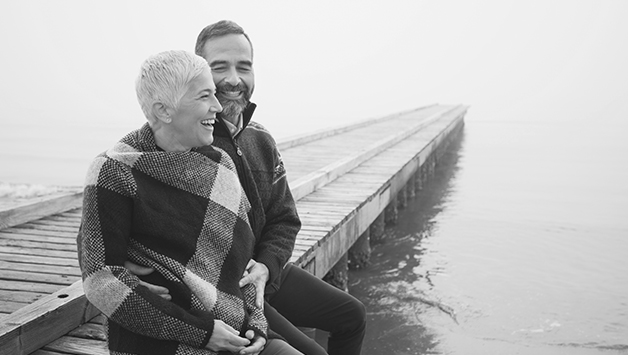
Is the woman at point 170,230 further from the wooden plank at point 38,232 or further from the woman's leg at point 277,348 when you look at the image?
the wooden plank at point 38,232

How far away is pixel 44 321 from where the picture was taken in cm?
248

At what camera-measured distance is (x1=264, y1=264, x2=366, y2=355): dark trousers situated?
2578 millimetres

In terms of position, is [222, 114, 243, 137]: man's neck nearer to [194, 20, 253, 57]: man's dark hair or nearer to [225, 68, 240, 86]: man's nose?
[225, 68, 240, 86]: man's nose

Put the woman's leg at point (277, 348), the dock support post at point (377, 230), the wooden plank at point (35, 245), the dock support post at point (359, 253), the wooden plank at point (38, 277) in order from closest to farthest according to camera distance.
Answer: the woman's leg at point (277, 348), the wooden plank at point (38, 277), the wooden plank at point (35, 245), the dock support post at point (359, 253), the dock support post at point (377, 230)

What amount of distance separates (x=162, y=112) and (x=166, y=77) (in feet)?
0.37

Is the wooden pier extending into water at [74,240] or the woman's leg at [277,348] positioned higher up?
the woman's leg at [277,348]

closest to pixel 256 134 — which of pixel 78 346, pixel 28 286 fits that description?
pixel 78 346

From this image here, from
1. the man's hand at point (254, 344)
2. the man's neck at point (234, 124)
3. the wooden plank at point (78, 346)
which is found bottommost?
the wooden plank at point (78, 346)

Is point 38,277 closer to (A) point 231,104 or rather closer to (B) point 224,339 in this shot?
(A) point 231,104

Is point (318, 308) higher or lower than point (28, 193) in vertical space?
higher

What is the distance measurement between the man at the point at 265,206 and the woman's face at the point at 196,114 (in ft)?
1.15

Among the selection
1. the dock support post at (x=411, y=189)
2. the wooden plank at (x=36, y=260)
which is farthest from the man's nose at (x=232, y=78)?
the dock support post at (x=411, y=189)

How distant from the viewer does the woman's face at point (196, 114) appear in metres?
1.89

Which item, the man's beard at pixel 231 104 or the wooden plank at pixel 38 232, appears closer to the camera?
the man's beard at pixel 231 104
